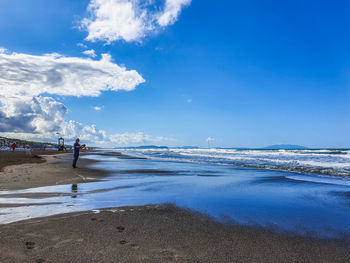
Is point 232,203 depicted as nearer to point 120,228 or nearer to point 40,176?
point 120,228

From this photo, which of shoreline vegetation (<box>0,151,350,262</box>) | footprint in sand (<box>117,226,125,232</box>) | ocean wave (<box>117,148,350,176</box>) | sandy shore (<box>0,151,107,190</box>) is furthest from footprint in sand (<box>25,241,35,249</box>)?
ocean wave (<box>117,148,350,176</box>)

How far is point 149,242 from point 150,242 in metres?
0.02

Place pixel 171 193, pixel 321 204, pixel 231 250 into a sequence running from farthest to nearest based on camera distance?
1. pixel 171 193
2. pixel 321 204
3. pixel 231 250

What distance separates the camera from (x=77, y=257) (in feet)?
11.4

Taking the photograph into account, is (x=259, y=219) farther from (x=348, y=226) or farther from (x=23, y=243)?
(x=23, y=243)

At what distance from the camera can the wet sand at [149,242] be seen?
11.7 ft

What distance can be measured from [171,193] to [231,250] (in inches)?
200

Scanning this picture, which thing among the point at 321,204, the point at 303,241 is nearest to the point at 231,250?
the point at 303,241

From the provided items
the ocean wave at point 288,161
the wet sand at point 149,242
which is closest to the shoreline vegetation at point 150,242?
the wet sand at point 149,242

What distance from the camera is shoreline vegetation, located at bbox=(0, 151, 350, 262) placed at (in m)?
3.57

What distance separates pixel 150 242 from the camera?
4.11 metres

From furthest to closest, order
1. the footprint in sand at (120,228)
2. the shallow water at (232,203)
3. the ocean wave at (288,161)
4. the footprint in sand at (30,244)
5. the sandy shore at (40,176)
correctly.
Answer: the ocean wave at (288,161) < the sandy shore at (40,176) < the shallow water at (232,203) < the footprint in sand at (120,228) < the footprint in sand at (30,244)

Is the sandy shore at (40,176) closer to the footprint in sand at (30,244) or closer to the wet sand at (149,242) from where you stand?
the wet sand at (149,242)

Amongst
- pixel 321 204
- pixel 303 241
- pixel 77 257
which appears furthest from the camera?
pixel 321 204
